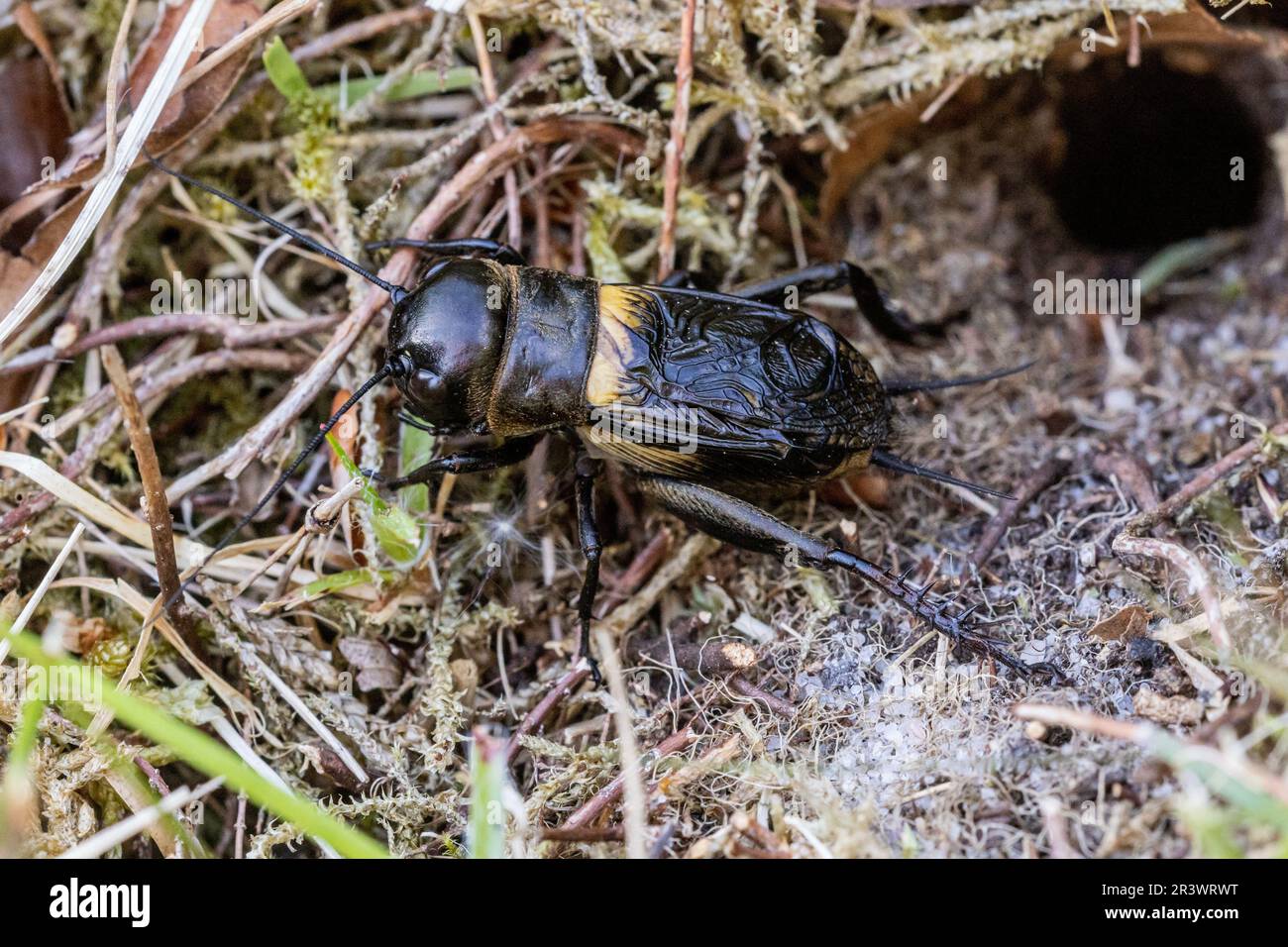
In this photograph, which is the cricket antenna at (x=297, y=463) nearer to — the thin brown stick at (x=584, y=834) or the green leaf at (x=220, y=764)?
the green leaf at (x=220, y=764)

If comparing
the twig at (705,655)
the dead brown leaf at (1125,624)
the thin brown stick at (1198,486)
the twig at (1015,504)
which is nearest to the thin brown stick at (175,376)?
the twig at (705,655)

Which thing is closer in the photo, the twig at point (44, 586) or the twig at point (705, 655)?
the twig at point (44, 586)

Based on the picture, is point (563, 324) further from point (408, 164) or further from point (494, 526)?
point (408, 164)

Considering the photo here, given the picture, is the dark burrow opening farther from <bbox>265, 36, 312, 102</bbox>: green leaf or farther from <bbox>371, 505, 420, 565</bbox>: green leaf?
<bbox>371, 505, 420, 565</bbox>: green leaf

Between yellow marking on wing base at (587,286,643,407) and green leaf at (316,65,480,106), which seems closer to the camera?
yellow marking on wing base at (587,286,643,407)

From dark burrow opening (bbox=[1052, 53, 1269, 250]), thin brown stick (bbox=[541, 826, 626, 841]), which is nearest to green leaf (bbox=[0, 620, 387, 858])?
thin brown stick (bbox=[541, 826, 626, 841])

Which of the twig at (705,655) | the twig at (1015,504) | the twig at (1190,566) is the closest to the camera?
the twig at (1190,566)

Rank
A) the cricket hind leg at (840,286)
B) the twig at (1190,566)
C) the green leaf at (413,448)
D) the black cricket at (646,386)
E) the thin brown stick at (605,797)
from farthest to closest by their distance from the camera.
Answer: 1. the cricket hind leg at (840,286)
2. the green leaf at (413,448)
3. the black cricket at (646,386)
4. the thin brown stick at (605,797)
5. the twig at (1190,566)
